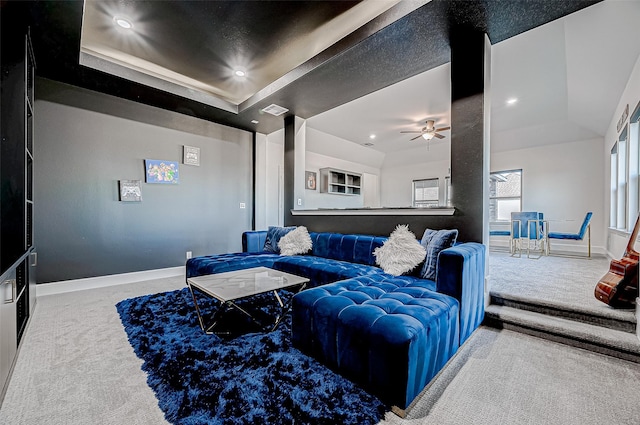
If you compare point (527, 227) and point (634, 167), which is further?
point (527, 227)

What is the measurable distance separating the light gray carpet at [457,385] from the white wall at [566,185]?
5.01m

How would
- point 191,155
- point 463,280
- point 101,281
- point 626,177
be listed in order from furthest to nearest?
point 191,155, point 626,177, point 101,281, point 463,280

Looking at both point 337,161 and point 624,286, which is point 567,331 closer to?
point 624,286

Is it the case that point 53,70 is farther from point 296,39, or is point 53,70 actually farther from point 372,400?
point 372,400

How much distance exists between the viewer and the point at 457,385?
1558 millimetres

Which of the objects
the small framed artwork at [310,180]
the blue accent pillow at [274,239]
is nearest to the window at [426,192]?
the small framed artwork at [310,180]

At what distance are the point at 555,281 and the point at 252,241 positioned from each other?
389cm

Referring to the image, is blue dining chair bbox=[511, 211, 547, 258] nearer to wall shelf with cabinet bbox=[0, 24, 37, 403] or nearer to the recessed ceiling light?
the recessed ceiling light

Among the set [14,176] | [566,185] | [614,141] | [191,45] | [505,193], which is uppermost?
[191,45]

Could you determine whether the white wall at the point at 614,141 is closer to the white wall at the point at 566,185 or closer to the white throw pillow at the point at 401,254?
the white wall at the point at 566,185

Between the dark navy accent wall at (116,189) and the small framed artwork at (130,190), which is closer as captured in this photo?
the dark navy accent wall at (116,189)

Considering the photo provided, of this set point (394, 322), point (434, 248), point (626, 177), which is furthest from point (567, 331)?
point (626, 177)

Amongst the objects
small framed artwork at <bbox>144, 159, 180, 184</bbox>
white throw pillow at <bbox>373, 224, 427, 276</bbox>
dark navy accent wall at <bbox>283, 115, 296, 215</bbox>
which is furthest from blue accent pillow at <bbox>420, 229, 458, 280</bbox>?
small framed artwork at <bbox>144, 159, 180, 184</bbox>

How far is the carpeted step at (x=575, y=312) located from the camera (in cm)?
201
